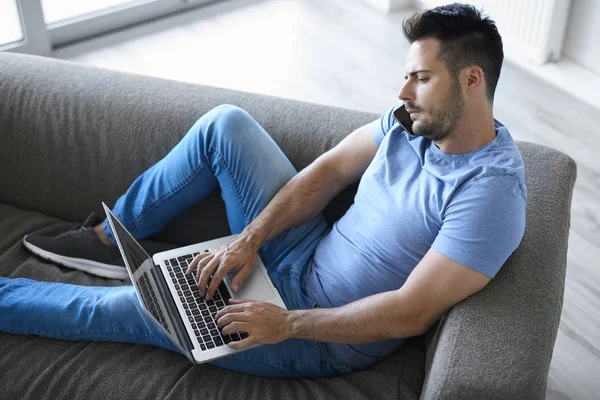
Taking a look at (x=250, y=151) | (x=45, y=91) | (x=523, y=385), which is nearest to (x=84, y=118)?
(x=45, y=91)

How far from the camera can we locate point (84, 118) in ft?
6.96

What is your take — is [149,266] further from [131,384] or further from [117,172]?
[117,172]

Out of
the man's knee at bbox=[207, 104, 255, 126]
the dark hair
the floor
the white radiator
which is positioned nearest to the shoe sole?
the man's knee at bbox=[207, 104, 255, 126]

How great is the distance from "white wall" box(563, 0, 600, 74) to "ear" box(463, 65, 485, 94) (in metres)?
1.83

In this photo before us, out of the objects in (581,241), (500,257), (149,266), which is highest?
(500,257)

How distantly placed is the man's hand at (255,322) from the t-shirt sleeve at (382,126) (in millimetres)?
485

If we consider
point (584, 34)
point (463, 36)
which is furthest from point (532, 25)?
point (463, 36)

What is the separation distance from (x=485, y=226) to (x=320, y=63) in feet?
6.83

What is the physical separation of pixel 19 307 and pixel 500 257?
1.06 m

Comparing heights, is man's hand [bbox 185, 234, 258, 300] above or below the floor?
above

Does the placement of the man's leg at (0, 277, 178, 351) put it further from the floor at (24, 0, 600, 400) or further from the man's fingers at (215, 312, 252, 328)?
the floor at (24, 0, 600, 400)

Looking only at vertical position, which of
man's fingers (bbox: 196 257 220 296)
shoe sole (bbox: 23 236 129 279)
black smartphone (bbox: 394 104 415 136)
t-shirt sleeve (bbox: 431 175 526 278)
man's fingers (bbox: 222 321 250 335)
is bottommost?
shoe sole (bbox: 23 236 129 279)

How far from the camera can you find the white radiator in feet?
10.6

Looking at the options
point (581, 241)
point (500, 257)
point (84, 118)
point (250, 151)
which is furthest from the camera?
point (581, 241)
